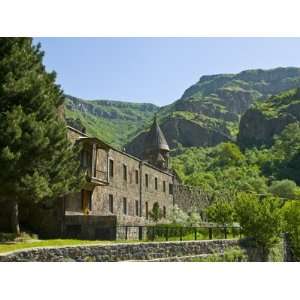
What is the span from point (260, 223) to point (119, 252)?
12596 mm

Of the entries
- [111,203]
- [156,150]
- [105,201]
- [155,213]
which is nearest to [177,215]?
[155,213]

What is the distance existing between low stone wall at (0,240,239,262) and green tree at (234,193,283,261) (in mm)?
4941

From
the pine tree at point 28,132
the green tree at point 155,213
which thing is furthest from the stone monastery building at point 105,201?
the pine tree at point 28,132

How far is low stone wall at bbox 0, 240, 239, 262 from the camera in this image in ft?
52.5

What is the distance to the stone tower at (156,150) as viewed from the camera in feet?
175

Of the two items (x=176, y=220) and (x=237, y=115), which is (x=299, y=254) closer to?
(x=176, y=220)

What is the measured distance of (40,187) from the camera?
22.1 m

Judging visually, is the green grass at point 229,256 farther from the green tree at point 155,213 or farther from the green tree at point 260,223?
the green tree at point 155,213

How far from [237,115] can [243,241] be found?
487 feet

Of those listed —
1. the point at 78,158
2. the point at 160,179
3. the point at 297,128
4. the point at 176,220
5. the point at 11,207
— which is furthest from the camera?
the point at 297,128

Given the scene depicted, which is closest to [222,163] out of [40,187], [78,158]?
[78,158]

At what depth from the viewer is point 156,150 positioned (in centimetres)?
5403

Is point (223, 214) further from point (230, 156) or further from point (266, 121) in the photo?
point (266, 121)

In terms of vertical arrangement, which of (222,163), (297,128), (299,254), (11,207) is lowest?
(299,254)
